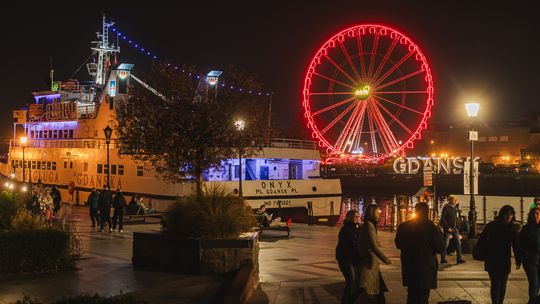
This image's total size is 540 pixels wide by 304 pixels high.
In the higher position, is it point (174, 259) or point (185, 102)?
point (185, 102)

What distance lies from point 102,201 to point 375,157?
91.9 feet

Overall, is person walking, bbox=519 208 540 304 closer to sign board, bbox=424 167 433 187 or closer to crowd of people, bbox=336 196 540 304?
crowd of people, bbox=336 196 540 304

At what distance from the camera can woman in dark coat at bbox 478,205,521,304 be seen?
29.1 feet

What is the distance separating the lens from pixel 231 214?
1127cm

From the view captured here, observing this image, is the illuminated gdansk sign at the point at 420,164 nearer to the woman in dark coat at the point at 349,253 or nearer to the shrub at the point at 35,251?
the shrub at the point at 35,251

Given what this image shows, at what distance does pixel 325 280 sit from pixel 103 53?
3999cm

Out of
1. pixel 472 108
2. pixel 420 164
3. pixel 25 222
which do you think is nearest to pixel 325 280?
pixel 25 222

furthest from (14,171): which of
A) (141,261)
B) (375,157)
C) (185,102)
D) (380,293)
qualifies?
(380,293)

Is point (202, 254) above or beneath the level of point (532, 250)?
beneath

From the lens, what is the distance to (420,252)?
766cm

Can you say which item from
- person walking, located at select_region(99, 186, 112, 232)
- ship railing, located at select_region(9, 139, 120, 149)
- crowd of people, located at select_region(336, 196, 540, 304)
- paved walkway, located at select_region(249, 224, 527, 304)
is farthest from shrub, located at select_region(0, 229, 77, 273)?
ship railing, located at select_region(9, 139, 120, 149)

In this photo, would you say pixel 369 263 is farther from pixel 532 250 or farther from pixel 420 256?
pixel 532 250

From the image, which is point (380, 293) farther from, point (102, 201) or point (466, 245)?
point (102, 201)

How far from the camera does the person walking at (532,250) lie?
365 inches
